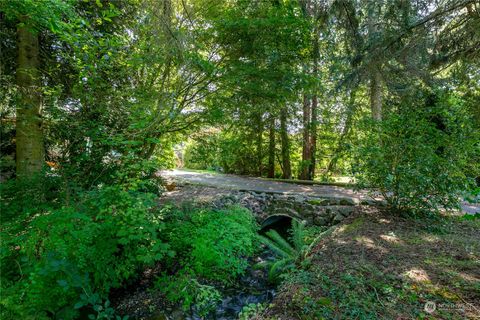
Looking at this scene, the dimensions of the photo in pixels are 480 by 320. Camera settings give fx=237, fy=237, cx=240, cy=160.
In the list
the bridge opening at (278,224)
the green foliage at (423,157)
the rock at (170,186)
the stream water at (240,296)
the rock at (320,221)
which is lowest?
the stream water at (240,296)

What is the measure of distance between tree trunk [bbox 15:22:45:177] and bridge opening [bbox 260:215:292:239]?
4591mm

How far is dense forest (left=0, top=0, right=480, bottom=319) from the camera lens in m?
2.34

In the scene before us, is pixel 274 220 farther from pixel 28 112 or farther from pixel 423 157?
pixel 28 112

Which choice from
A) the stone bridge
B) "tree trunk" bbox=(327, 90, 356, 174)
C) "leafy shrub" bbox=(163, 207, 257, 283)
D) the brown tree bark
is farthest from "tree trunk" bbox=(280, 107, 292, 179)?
"leafy shrub" bbox=(163, 207, 257, 283)

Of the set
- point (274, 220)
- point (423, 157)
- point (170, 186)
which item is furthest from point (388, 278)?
point (170, 186)

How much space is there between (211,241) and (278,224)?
2.60 metres

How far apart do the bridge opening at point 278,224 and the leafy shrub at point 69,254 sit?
3191 millimetres

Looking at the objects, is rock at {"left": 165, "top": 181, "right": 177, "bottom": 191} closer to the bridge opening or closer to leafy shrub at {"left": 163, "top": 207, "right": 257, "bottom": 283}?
leafy shrub at {"left": 163, "top": 207, "right": 257, "bottom": 283}

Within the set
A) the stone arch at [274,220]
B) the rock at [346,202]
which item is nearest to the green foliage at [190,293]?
the stone arch at [274,220]

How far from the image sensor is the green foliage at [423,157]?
388 centimetres

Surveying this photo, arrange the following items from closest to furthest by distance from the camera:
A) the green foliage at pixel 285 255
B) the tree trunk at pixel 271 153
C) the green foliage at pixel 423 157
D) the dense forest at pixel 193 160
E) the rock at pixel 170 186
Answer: the dense forest at pixel 193 160 → the green foliage at pixel 285 255 → the green foliage at pixel 423 157 → the rock at pixel 170 186 → the tree trunk at pixel 271 153

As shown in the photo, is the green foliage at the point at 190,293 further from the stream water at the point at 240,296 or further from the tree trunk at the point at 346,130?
the tree trunk at the point at 346,130

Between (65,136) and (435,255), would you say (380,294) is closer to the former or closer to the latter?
(435,255)

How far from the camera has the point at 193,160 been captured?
5621mm
